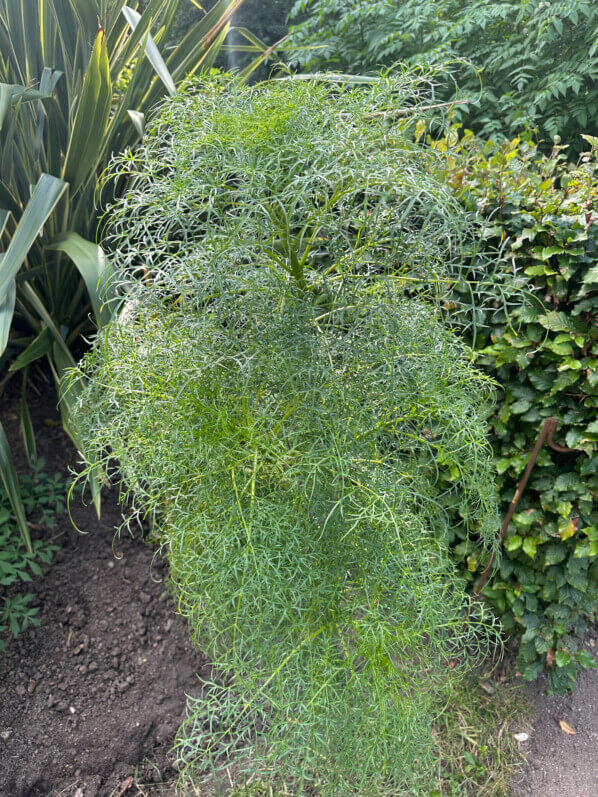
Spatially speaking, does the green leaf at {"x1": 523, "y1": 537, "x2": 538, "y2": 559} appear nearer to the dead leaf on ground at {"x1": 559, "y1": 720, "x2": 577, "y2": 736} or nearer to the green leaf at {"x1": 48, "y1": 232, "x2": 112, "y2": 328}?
the dead leaf on ground at {"x1": 559, "y1": 720, "x2": 577, "y2": 736}

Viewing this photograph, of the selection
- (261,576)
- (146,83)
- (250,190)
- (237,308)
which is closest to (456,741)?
(261,576)

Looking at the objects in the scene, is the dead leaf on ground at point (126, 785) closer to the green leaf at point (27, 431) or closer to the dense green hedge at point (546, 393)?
the green leaf at point (27, 431)

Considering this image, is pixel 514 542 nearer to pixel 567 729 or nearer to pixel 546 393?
pixel 546 393

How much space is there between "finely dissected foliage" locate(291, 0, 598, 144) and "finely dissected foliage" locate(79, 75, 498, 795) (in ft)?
7.95

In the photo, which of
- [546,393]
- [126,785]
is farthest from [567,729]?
[126,785]

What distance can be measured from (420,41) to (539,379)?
3.23 metres

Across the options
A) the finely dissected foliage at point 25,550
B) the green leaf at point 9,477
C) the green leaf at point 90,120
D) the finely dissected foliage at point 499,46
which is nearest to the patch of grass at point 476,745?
the finely dissected foliage at point 25,550

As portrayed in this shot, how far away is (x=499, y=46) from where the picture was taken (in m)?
3.78

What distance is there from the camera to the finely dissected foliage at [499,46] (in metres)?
3.40

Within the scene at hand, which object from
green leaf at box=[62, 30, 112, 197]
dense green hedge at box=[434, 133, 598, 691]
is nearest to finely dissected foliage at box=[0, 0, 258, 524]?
green leaf at box=[62, 30, 112, 197]

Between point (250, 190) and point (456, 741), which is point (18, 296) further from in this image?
point (456, 741)

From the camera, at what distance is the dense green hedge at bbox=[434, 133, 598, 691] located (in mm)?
1847

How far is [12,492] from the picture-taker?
1928 mm

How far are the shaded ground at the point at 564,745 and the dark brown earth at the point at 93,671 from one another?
1178 millimetres
